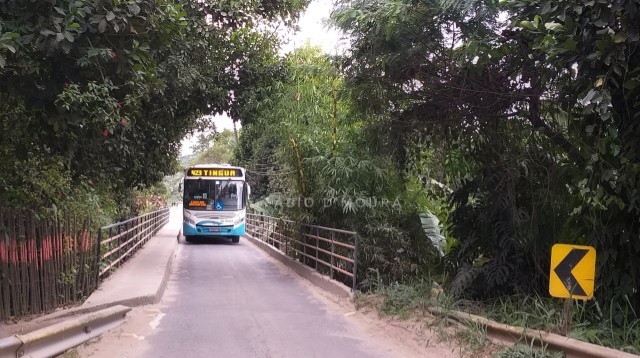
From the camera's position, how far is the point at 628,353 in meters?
4.68

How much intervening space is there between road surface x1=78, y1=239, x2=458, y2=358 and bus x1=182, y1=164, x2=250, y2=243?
1044cm

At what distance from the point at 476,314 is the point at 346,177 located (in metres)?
3.92

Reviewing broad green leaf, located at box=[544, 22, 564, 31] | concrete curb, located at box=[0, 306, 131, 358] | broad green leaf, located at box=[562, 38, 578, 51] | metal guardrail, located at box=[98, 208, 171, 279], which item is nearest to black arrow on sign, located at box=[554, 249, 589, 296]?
broad green leaf, located at box=[562, 38, 578, 51]

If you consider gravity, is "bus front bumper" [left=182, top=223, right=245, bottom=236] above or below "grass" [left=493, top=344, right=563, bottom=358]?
below

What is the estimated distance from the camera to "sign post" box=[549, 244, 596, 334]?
17.6 feet

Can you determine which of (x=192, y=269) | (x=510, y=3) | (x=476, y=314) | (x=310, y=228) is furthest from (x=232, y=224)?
(x=510, y=3)

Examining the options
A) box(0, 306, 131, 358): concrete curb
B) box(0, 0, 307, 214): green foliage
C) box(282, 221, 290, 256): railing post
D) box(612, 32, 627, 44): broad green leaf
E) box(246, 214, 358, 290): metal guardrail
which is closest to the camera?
box(612, 32, 627, 44): broad green leaf

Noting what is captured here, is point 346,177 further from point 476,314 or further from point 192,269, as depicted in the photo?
point 192,269

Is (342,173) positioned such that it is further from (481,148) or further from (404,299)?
(404,299)

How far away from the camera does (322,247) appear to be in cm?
1220

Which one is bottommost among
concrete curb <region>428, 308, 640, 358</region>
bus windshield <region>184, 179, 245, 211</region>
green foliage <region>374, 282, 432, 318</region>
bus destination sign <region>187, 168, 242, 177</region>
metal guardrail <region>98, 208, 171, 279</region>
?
green foliage <region>374, 282, 432, 318</region>

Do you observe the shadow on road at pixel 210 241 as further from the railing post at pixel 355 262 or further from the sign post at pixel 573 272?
the sign post at pixel 573 272

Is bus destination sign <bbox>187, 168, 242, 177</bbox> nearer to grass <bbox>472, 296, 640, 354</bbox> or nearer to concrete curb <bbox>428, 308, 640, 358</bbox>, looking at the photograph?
grass <bbox>472, 296, 640, 354</bbox>

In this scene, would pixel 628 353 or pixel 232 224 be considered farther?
pixel 232 224
